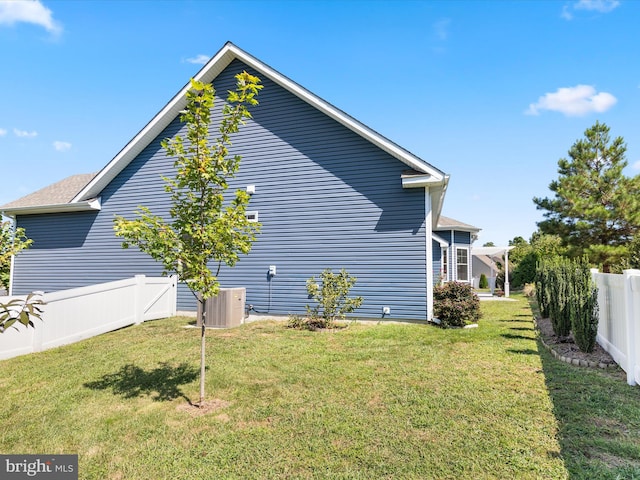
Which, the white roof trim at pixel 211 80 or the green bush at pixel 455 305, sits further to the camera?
the white roof trim at pixel 211 80

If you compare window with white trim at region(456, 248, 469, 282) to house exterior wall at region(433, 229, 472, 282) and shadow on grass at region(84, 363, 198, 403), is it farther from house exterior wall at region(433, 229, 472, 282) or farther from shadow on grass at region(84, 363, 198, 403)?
shadow on grass at region(84, 363, 198, 403)

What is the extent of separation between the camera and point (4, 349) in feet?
22.6

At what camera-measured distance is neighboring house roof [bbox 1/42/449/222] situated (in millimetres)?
9625

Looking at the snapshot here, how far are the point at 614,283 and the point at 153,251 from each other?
23.0 ft

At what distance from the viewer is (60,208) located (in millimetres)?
13133

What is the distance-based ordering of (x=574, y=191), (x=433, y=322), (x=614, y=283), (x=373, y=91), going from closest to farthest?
(x=614, y=283) → (x=433, y=322) → (x=373, y=91) → (x=574, y=191)

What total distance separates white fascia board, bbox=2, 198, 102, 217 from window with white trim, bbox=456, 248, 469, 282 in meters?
19.9

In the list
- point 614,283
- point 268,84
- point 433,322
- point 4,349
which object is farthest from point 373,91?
point 4,349

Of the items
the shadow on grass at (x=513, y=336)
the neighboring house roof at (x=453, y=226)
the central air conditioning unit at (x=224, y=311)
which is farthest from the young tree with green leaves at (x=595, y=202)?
the central air conditioning unit at (x=224, y=311)

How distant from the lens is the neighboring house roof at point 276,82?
31.6ft

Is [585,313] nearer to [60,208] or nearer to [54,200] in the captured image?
[60,208]

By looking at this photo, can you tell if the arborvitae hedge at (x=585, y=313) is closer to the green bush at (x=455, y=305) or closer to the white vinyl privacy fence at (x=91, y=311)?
the green bush at (x=455, y=305)

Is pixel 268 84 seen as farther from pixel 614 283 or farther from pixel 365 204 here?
pixel 614 283

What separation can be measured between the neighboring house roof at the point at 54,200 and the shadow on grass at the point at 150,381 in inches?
373
